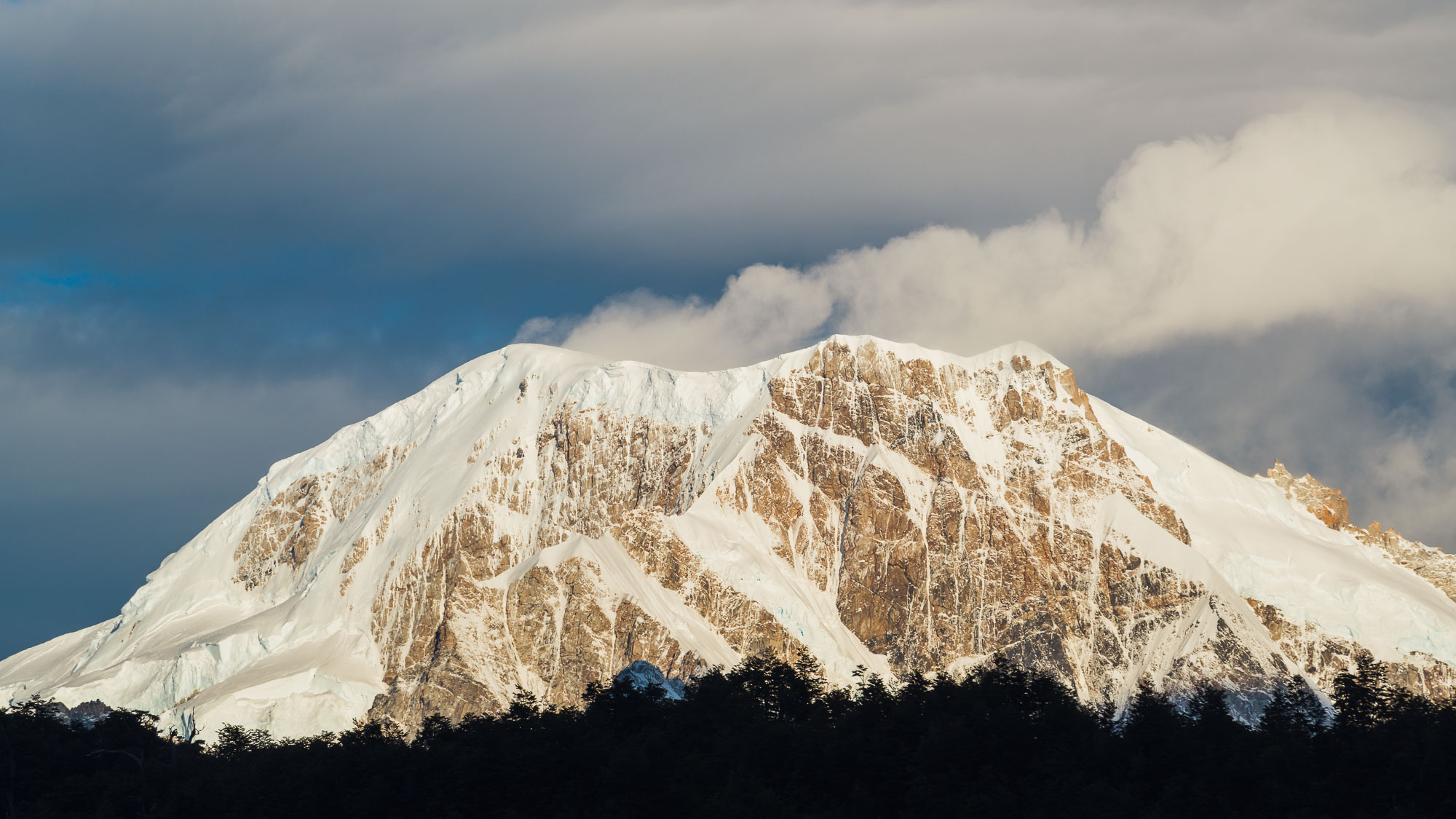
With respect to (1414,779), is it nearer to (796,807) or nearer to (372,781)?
(796,807)

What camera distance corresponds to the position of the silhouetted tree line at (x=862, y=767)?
372 ft

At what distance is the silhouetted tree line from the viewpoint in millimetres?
113250

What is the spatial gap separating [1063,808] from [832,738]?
25946 mm

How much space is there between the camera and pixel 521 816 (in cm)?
12512

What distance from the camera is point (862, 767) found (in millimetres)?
129500

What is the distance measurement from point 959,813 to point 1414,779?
103 feet

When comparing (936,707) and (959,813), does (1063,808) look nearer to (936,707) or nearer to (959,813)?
(959,813)

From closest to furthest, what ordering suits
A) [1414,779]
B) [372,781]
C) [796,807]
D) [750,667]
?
[1414,779]
[796,807]
[372,781]
[750,667]

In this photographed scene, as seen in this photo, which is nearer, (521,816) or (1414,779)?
(1414,779)

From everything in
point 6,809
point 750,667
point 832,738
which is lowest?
point 6,809

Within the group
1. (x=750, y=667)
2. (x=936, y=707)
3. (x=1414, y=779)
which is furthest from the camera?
(x=750, y=667)

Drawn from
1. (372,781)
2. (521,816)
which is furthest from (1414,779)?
(372,781)

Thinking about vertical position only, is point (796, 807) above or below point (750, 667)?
below

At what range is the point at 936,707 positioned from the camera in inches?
5645
